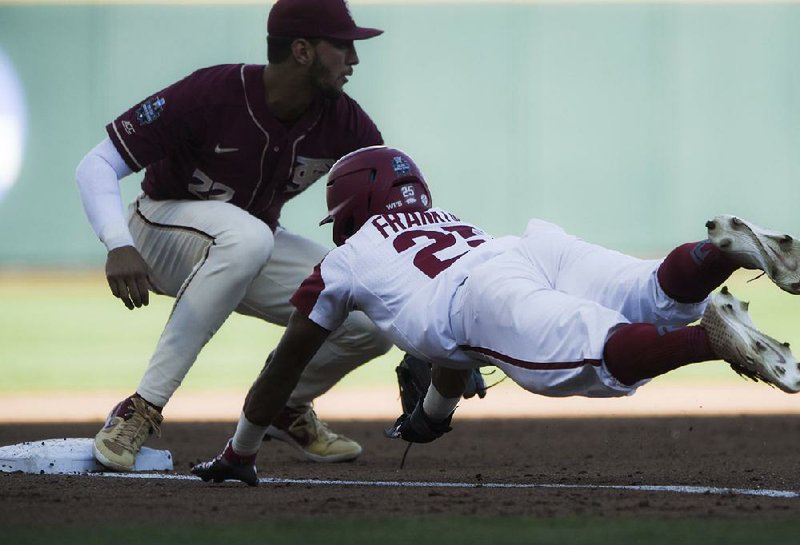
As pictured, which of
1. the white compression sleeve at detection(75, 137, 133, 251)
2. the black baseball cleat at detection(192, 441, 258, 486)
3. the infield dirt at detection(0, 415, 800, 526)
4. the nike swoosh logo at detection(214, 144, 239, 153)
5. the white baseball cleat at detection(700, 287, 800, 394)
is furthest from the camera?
the nike swoosh logo at detection(214, 144, 239, 153)

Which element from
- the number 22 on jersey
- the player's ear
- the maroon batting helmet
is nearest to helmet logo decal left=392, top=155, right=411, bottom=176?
the maroon batting helmet

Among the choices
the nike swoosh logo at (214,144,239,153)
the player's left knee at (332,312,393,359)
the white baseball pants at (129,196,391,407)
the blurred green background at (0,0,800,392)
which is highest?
the nike swoosh logo at (214,144,239,153)

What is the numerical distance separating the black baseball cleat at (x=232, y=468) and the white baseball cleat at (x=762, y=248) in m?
1.47

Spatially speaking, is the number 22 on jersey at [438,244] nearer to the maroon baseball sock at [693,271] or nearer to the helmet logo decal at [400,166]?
the helmet logo decal at [400,166]

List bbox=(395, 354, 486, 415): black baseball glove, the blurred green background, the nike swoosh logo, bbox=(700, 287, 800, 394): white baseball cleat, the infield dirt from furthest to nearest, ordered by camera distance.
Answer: the blurred green background, the nike swoosh logo, bbox=(395, 354, 486, 415): black baseball glove, the infield dirt, bbox=(700, 287, 800, 394): white baseball cleat

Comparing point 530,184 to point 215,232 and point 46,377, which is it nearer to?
point 46,377

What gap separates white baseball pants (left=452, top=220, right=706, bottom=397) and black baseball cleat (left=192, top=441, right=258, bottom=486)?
0.75 meters

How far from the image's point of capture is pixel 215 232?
15.0ft

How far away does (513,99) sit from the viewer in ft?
48.6

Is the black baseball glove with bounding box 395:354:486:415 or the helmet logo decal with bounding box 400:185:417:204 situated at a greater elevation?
the helmet logo decal with bounding box 400:185:417:204

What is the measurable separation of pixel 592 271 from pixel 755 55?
1205 cm

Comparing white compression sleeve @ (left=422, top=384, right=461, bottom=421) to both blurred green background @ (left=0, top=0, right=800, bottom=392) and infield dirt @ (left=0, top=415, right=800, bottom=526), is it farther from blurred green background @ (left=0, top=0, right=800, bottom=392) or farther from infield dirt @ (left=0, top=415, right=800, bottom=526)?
blurred green background @ (left=0, top=0, right=800, bottom=392)

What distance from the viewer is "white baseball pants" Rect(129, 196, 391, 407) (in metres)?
4.45

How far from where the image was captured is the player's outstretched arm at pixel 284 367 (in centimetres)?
365
